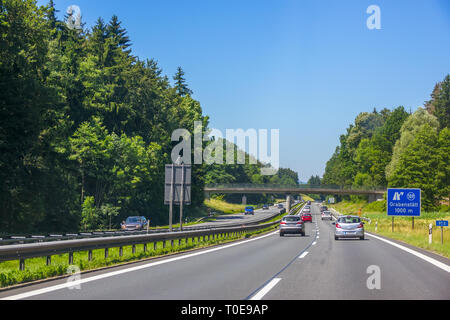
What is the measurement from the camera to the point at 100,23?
2625 inches

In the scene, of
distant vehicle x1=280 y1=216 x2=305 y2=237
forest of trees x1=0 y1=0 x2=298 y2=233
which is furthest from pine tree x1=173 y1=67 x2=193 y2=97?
distant vehicle x1=280 y1=216 x2=305 y2=237

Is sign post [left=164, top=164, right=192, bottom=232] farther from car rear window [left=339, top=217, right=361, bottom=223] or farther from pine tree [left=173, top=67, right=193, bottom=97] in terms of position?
pine tree [left=173, top=67, right=193, bottom=97]

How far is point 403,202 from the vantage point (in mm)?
32906

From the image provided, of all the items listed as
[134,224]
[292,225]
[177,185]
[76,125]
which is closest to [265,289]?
[177,185]

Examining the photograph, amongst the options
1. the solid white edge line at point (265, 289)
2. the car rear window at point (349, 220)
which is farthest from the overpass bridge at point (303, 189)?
the solid white edge line at point (265, 289)

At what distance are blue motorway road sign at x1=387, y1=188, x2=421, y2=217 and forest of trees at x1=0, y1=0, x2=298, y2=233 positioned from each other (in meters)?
25.0

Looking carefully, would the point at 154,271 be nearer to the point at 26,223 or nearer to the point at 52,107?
the point at 26,223

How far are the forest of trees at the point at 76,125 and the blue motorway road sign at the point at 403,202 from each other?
25032 millimetres

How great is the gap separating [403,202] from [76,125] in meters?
36.5

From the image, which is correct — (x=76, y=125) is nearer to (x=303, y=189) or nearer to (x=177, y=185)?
(x=177, y=185)

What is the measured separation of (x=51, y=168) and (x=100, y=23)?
3063cm

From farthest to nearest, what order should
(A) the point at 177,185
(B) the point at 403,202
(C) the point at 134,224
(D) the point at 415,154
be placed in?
(D) the point at 415,154, (C) the point at 134,224, (B) the point at 403,202, (A) the point at 177,185

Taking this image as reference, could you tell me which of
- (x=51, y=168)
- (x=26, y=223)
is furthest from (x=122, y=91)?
(x=26, y=223)

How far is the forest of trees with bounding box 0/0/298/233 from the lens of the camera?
3553 cm
